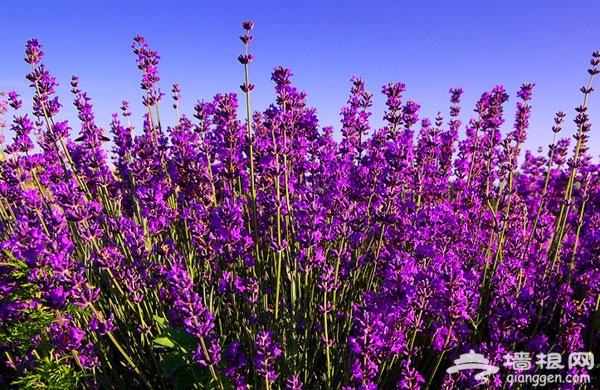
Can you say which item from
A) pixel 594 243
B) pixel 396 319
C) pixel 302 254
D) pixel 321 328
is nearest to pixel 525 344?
pixel 594 243

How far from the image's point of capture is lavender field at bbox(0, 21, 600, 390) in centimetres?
253

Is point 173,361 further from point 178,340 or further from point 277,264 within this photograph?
point 277,264

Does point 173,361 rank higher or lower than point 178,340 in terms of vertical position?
lower

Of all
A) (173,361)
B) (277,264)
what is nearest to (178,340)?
(173,361)

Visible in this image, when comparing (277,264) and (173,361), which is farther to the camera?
(277,264)

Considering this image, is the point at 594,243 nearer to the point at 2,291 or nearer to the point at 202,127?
the point at 202,127

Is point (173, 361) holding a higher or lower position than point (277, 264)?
lower

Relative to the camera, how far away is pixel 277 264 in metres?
3.20

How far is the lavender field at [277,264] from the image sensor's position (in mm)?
2531

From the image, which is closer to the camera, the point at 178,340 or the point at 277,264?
the point at 178,340

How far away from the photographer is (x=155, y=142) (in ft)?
13.6

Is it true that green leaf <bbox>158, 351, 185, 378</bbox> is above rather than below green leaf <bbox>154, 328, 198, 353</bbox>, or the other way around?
below

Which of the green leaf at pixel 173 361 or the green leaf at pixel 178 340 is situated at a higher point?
the green leaf at pixel 178 340

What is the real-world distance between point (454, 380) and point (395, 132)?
→ 2551mm
